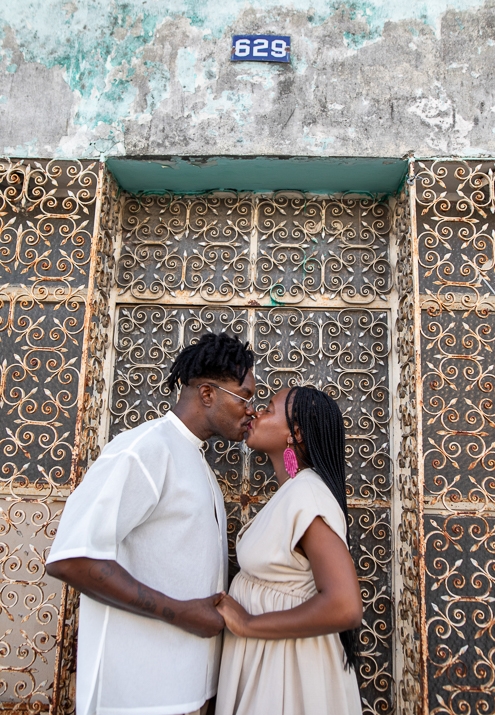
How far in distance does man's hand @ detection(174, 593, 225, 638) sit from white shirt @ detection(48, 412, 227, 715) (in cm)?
5

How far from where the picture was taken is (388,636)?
3010mm

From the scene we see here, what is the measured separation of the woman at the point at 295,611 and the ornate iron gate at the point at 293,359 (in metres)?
0.73

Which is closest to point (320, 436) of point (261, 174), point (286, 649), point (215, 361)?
point (215, 361)

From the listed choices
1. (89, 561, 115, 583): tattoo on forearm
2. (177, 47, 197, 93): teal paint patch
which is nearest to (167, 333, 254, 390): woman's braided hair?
(89, 561, 115, 583): tattoo on forearm

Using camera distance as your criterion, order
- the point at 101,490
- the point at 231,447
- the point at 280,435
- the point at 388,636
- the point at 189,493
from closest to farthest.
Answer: the point at 101,490 < the point at 189,493 < the point at 280,435 < the point at 388,636 < the point at 231,447

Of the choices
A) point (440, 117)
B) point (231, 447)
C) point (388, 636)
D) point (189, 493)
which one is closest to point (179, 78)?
point (440, 117)

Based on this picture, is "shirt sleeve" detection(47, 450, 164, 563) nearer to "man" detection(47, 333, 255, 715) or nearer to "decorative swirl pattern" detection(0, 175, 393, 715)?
"man" detection(47, 333, 255, 715)

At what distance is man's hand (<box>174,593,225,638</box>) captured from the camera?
209 cm

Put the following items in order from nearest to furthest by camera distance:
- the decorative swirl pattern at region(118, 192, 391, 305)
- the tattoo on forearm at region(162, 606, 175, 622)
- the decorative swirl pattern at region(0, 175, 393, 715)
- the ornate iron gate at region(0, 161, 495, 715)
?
the tattoo on forearm at region(162, 606, 175, 622) → the ornate iron gate at region(0, 161, 495, 715) → the decorative swirl pattern at region(0, 175, 393, 715) → the decorative swirl pattern at region(118, 192, 391, 305)

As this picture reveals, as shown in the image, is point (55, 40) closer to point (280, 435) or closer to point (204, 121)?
point (204, 121)

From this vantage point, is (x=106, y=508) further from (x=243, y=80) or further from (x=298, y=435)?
(x=243, y=80)

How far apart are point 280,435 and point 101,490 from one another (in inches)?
31.5

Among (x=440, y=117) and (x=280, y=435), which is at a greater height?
(x=440, y=117)

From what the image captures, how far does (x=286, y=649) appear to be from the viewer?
7.01 ft
